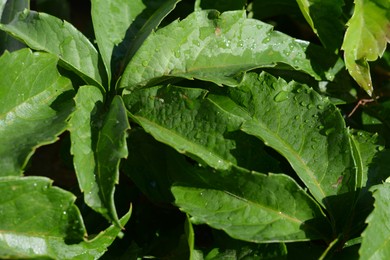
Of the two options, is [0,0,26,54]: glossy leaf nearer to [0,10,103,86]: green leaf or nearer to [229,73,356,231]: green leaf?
[0,10,103,86]: green leaf

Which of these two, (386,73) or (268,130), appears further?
(386,73)

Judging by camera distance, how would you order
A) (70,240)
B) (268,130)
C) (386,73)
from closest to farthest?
(70,240) < (268,130) < (386,73)

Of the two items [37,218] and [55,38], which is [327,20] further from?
[37,218]

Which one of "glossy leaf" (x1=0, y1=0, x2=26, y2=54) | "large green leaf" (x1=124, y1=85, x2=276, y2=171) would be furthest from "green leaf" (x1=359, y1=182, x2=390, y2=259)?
"glossy leaf" (x1=0, y1=0, x2=26, y2=54)

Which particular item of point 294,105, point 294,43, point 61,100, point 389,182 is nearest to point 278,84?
point 294,105

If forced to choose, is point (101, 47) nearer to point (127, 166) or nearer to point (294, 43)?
point (127, 166)

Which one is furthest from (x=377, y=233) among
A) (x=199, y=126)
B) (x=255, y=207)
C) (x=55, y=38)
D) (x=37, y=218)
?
(x=55, y=38)

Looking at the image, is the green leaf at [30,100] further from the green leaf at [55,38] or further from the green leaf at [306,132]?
the green leaf at [306,132]
